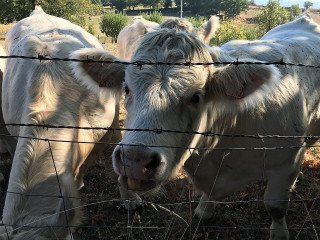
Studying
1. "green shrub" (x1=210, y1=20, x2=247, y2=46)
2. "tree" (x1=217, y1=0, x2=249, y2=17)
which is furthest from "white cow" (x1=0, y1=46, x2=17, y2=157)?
"tree" (x1=217, y1=0, x2=249, y2=17)

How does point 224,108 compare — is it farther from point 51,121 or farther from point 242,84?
point 51,121

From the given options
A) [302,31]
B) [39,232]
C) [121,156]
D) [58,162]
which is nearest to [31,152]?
[58,162]

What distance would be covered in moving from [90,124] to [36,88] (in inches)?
26.0

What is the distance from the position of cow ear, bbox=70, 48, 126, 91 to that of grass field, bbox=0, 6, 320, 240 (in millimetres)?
1208

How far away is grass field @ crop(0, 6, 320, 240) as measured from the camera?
3635 millimetres

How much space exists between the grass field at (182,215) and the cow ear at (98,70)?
121cm

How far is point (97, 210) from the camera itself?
411 cm

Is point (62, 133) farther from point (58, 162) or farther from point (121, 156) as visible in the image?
point (121, 156)

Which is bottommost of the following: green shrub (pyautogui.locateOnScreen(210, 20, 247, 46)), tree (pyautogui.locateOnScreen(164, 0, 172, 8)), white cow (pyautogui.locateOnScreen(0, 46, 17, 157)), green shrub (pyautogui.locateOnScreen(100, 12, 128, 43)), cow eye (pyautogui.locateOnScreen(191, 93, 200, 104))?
tree (pyautogui.locateOnScreen(164, 0, 172, 8))

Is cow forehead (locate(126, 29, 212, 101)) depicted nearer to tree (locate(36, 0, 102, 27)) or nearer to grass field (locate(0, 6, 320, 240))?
grass field (locate(0, 6, 320, 240))

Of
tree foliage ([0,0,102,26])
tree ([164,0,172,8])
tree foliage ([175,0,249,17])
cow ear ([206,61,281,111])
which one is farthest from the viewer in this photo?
tree ([164,0,172,8])

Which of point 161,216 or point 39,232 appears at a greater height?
point 39,232

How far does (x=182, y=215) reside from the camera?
397 cm

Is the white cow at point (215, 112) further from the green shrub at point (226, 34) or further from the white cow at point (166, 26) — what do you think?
the green shrub at point (226, 34)
